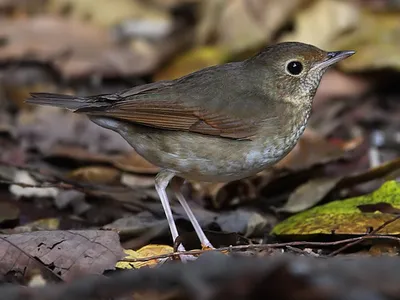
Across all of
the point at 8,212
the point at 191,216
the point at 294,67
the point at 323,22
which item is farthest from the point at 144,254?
the point at 323,22

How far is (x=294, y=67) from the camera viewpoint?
4996 mm

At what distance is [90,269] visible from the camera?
13.4 feet

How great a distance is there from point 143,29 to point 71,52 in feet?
3.88

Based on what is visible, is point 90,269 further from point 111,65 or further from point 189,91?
point 111,65

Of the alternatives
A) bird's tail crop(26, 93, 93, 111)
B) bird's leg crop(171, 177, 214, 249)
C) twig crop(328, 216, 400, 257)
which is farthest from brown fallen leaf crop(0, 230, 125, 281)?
twig crop(328, 216, 400, 257)

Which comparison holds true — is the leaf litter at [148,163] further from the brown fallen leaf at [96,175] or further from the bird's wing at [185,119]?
the bird's wing at [185,119]

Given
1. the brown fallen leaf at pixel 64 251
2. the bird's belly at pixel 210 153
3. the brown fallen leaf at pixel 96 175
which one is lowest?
the brown fallen leaf at pixel 64 251

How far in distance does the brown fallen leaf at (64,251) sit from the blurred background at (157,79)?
1.83 feet

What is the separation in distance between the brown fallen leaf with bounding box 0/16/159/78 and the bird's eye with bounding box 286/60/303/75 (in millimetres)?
3721

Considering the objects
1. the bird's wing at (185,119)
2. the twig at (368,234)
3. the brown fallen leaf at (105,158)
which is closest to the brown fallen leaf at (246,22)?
the brown fallen leaf at (105,158)

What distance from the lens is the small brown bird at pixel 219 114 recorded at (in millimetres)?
4684

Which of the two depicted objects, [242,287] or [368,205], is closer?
[242,287]

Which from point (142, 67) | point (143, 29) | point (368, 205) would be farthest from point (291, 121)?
point (143, 29)

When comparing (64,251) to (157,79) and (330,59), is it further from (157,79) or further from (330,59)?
(157,79)
